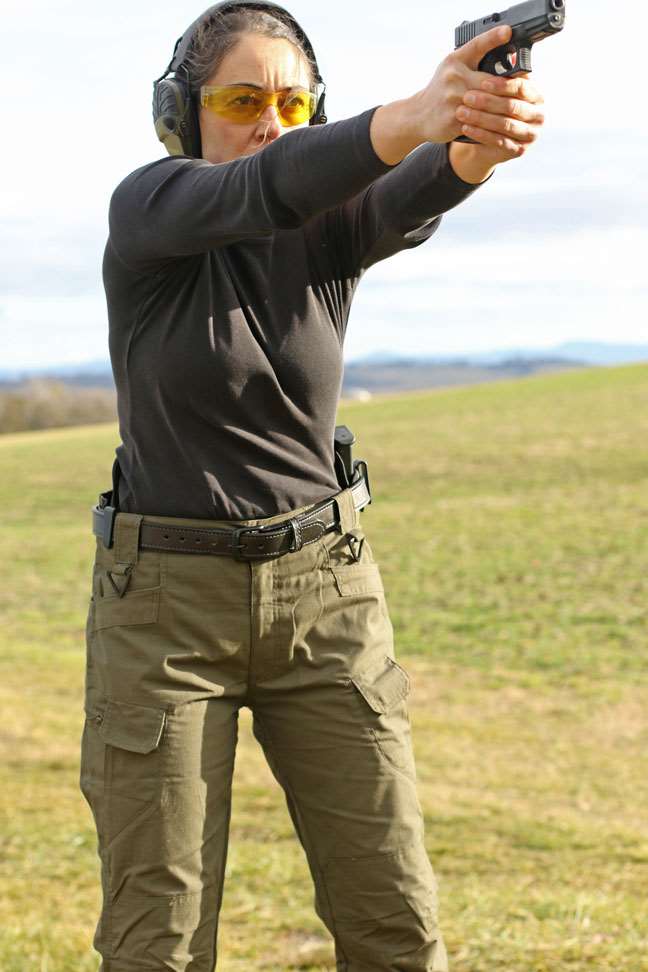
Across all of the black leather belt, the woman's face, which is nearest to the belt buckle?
the black leather belt

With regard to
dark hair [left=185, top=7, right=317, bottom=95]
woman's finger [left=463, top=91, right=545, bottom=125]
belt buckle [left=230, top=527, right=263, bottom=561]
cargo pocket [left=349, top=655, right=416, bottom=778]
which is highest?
dark hair [left=185, top=7, right=317, bottom=95]

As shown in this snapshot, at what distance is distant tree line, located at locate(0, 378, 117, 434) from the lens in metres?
62.3

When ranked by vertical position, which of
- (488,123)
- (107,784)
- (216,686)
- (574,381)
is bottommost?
(107,784)

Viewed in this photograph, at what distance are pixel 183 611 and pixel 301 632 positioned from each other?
0.88 feet

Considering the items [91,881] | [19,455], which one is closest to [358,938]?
[91,881]

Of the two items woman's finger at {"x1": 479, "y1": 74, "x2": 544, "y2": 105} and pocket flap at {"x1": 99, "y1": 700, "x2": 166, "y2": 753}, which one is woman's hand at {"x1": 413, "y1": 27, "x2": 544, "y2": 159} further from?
pocket flap at {"x1": 99, "y1": 700, "x2": 166, "y2": 753}

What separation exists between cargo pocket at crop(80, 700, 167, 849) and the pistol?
148cm

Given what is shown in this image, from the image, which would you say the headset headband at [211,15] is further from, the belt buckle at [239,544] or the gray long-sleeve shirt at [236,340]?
the belt buckle at [239,544]

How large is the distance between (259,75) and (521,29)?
0.81 meters

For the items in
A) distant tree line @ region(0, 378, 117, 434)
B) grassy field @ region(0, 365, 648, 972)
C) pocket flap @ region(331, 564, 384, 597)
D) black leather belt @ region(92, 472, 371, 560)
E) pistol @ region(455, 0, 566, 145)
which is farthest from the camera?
distant tree line @ region(0, 378, 117, 434)

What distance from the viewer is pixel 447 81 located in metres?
2.07

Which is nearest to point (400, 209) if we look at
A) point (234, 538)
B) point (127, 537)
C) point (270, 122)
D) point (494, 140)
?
point (270, 122)

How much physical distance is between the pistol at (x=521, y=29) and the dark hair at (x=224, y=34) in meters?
0.73

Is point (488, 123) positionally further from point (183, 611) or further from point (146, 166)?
point (183, 611)
